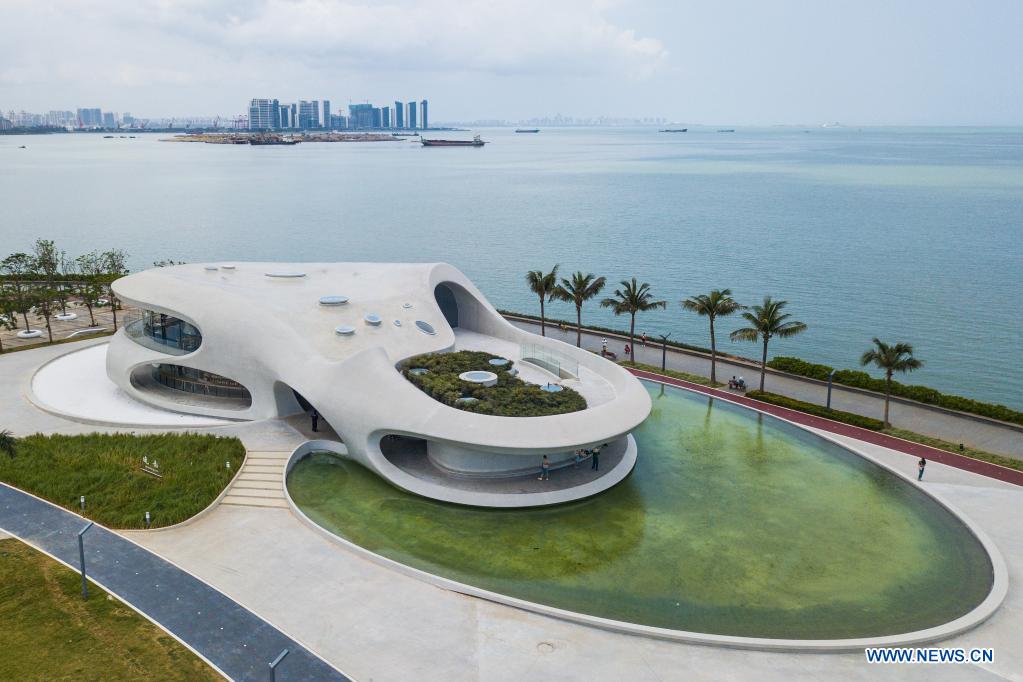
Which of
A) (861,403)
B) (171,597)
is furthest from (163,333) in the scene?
(861,403)

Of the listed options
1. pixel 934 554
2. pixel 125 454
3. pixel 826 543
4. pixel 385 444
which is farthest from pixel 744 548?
pixel 125 454

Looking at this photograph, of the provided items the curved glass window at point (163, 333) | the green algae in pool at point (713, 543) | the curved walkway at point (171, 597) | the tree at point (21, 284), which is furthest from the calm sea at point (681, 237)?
the curved walkway at point (171, 597)

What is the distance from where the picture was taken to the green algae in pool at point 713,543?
23500 millimetres

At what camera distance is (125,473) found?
101 feet

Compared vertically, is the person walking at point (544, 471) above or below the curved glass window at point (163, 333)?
below

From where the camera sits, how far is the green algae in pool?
2350 cm

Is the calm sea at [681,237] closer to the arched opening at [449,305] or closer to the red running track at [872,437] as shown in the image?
the red running track at [872,437]

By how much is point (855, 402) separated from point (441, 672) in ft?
103

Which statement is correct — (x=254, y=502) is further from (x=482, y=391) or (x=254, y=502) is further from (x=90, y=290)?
(x=90, y=290)

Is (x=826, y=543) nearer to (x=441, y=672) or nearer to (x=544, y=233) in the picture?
(x=441, y=672)

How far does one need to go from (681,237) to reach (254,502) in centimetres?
9467

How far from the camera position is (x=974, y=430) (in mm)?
38719

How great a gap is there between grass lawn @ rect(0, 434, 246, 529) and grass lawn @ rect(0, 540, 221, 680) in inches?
156

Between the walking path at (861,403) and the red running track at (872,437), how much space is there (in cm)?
229
